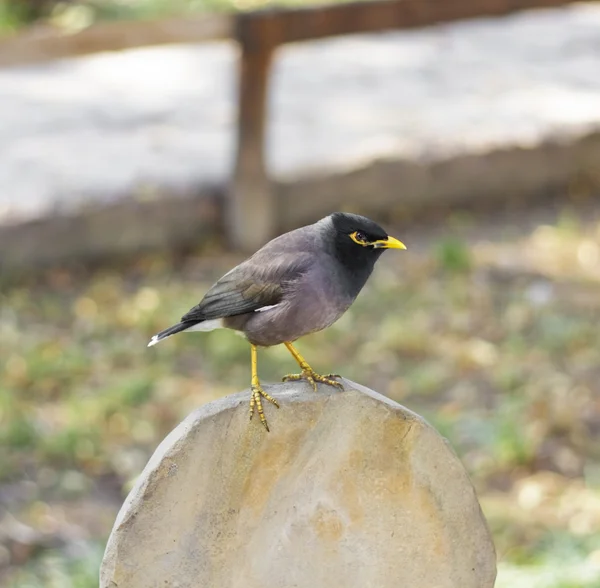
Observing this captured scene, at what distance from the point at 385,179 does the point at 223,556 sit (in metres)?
5.89

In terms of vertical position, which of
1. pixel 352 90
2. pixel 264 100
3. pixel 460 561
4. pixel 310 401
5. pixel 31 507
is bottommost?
pixel 352 90

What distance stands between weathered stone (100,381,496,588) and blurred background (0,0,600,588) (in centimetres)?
163

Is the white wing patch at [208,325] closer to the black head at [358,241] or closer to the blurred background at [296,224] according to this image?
the black head at [358,241]

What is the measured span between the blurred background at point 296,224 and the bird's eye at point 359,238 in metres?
2.00

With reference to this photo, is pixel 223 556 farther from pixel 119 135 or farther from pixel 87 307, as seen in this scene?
pixel 119 135

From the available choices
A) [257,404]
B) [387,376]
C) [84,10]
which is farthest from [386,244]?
[84,10]

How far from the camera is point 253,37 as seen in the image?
24.1 ft

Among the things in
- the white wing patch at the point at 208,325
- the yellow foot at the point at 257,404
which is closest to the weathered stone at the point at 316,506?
the yellow foot at the point at 257,404

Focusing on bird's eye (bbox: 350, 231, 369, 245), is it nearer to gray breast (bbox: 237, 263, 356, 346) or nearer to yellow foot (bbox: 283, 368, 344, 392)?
gray breast (bbox: 237, 263, 356, 346)

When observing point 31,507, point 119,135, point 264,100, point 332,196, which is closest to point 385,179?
point 332,196

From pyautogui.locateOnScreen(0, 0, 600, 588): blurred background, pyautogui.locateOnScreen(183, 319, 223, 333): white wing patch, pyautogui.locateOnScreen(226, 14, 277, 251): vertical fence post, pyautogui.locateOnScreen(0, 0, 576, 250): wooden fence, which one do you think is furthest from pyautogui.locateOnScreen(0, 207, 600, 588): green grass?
pyautogui.locateOnScreen(183, 319, 223, 333): white wing patch

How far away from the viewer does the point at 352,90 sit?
35.7ft

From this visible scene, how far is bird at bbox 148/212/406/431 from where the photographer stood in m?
2.76

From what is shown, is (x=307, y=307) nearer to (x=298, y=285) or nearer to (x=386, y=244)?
(x=298, y=285)
